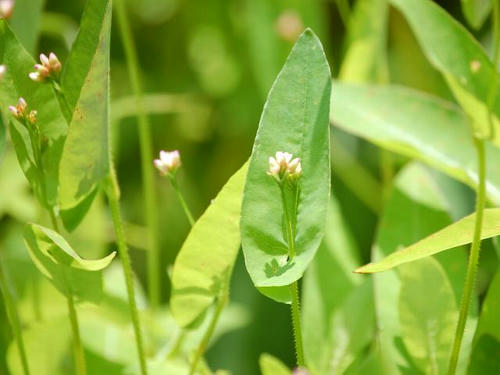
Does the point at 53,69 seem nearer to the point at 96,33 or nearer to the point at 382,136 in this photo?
the point at 96,33

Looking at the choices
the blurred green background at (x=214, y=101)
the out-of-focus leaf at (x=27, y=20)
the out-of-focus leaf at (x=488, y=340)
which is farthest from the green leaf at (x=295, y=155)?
the blurred green background at (x=214, y=101)

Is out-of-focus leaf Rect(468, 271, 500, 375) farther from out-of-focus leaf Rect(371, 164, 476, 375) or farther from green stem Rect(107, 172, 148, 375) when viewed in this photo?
green stem Rect(107, 172, 148, 375)

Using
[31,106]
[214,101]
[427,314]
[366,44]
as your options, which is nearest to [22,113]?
[31,106]

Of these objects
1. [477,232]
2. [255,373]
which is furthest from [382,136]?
[255,373]

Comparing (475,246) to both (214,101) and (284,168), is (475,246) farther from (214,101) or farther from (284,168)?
(214,101)

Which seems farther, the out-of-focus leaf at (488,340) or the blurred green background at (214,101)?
the blurred green background at (214,101)

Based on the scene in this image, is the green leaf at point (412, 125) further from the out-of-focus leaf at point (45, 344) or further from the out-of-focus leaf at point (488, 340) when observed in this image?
the out-of-focus leaf at point (45, 344)

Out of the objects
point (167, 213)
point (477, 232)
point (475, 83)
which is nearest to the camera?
point (477, 232)

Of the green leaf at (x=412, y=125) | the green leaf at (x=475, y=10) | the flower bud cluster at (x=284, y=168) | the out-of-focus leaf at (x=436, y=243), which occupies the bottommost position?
the green leaf at (x=412, y=125)

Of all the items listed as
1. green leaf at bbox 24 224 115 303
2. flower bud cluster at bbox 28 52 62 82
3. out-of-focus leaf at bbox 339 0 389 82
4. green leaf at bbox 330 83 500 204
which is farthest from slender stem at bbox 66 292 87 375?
out-of-focus leaf at bbox 339 0 389 82
